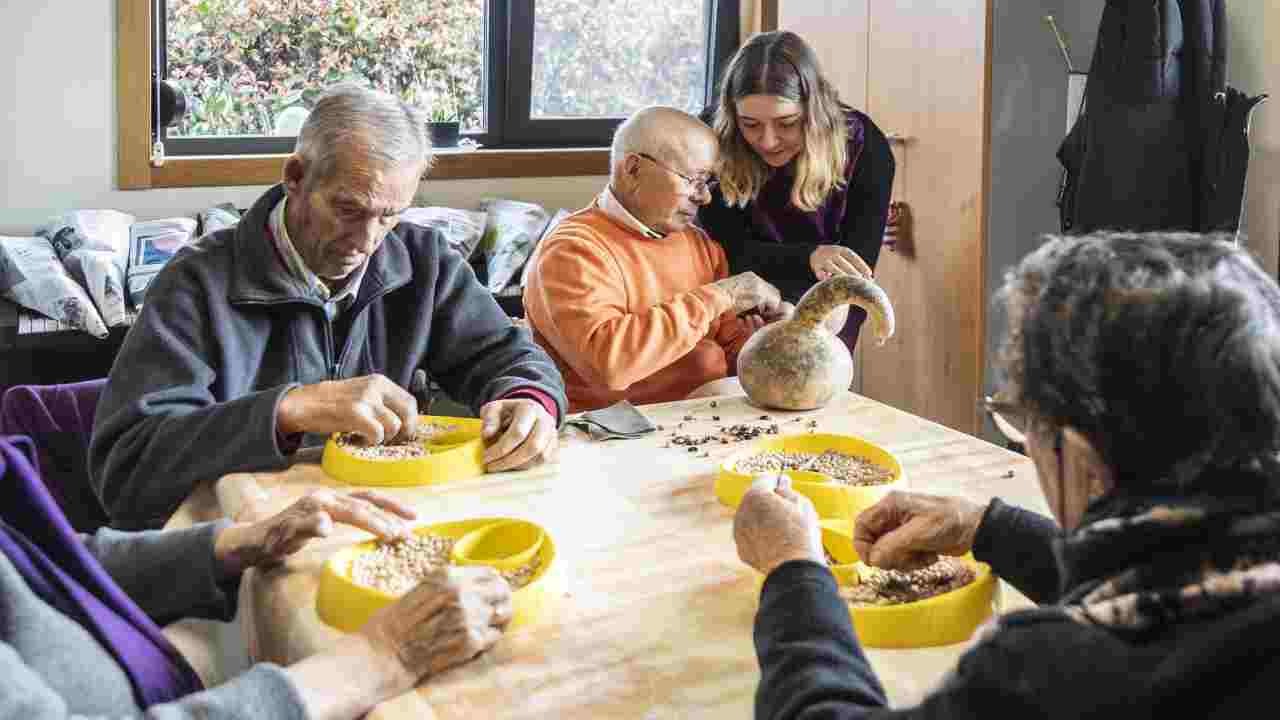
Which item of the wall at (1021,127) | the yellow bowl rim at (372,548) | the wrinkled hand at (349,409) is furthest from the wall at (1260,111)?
the yellow bowl rim at (372,548)

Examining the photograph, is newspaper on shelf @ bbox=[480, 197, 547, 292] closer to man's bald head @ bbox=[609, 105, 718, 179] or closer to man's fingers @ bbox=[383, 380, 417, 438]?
man's bald head @ bbox=[609, 105, 718, 179]

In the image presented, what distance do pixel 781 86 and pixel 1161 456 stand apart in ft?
7.73

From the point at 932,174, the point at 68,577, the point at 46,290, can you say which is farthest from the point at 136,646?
the point at 932,174

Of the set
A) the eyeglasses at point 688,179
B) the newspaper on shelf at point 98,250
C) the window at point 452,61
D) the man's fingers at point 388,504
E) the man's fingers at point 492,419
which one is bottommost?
the man's fingers at point 388,504

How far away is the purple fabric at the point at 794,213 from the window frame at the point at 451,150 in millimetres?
1728

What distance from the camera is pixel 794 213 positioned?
3268 millimetres

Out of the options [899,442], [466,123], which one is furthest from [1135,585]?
[466,123]

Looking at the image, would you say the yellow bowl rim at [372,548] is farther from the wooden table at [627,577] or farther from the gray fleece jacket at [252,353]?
Answer: the gray fleece jacket at [252,353]

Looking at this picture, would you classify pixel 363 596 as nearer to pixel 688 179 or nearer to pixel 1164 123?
pixel 688 179

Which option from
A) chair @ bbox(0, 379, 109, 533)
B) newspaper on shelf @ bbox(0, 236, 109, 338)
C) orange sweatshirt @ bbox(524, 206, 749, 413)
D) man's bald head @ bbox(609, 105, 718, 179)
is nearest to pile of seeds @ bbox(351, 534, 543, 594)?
chair @ bbox(0, 379, 109, 533)

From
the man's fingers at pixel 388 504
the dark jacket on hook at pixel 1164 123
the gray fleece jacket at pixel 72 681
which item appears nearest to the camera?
the gray fleece jacket at pixel 72 681

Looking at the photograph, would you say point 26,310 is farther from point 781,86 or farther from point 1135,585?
point 1135,585

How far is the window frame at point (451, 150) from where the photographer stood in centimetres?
412

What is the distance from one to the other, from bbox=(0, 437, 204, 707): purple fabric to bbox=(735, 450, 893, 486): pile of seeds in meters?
0.84
